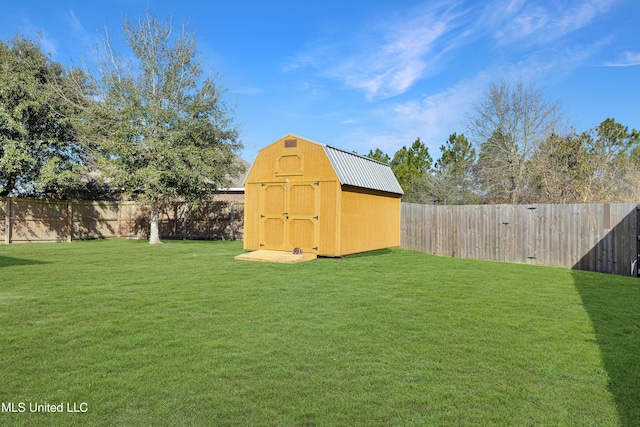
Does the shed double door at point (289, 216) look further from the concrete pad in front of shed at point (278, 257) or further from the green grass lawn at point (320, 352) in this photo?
the green grass lawn at point (320, 352)

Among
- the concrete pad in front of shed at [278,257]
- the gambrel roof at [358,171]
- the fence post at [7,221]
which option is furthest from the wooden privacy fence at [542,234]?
the fence post at [7,221]

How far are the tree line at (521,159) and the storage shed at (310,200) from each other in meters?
7.15

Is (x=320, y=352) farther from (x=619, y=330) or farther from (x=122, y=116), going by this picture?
(x=122, y=116)

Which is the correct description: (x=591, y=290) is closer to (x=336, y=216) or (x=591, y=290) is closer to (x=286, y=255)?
(x=336, y=216)

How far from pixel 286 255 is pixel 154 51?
10.8m

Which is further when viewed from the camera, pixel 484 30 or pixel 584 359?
pixel 484 30

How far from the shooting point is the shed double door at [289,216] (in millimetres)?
11516

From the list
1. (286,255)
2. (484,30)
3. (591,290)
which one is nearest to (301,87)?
(484,30)

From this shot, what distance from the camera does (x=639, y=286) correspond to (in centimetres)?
744

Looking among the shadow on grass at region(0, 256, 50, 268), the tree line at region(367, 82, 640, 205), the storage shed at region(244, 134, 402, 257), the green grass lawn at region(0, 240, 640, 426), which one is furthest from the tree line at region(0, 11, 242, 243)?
the tree line at region(367, 82, 640, 205)

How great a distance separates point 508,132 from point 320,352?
→ 22.9 m

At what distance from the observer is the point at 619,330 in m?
4.48

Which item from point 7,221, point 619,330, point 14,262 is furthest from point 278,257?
point 7,221

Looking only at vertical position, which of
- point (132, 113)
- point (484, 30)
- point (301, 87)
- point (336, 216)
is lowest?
point (336, 216)
